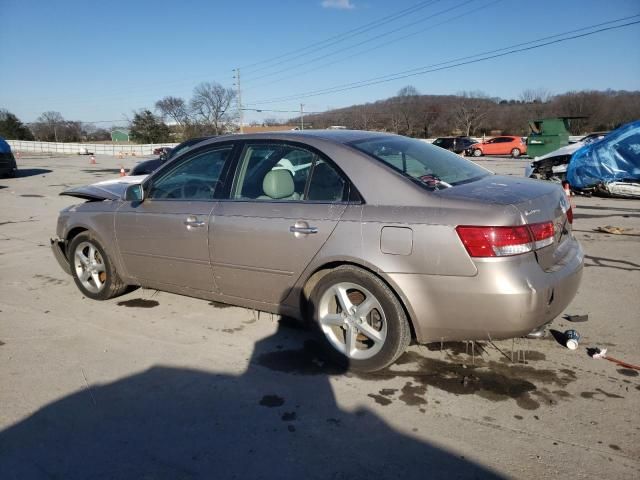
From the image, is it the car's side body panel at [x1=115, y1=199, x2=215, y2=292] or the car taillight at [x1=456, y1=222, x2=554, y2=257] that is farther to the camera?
the car's side body panel at [x1=115, y1=199, x2=215, y2=292]

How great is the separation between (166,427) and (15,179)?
19.6 meters

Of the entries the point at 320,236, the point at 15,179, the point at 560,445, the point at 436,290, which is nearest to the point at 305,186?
the point at 320,236

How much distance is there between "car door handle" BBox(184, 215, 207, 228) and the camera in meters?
3.78

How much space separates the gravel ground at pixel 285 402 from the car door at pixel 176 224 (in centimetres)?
46

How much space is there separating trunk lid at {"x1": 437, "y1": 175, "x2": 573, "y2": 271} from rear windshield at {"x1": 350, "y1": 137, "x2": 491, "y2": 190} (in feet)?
0.50

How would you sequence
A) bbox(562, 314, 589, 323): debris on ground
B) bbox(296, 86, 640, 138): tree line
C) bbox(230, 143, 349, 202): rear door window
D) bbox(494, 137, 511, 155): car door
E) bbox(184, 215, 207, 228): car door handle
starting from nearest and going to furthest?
1. bbox(230, 143, 349, 202): rear door window
2. bbox(184, 215, 207, 228): car door handle
3. bbox(562, 314, 589, 323): debris on ground
4. bbox(494, 137, 511, 155): car door
5. bbox(296, 86, 640, 138): tree line

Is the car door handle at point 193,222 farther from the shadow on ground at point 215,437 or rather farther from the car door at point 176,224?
the shadow on ground at point 215,437

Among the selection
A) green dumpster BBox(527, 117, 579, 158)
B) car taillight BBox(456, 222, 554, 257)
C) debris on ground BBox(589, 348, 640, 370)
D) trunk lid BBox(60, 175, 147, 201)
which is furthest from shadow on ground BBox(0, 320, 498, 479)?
green dumpster BBox(527, 117, 579, 158)

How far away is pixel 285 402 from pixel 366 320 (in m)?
0.76

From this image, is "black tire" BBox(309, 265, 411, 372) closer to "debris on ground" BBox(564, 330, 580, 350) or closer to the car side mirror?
"debris on ground" BBox(564, 330, 580, 350)

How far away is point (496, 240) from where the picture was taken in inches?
107

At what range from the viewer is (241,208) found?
3.61m

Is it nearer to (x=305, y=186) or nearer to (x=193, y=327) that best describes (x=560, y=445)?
(x=305, y=186)

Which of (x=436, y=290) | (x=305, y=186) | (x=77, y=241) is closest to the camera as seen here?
(x=436, y=290)
